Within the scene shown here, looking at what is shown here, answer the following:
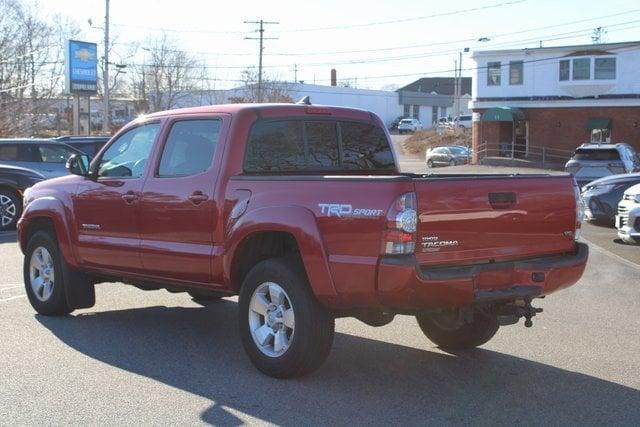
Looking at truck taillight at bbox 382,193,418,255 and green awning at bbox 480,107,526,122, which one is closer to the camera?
truck taillight at bbox 382,193,418,255

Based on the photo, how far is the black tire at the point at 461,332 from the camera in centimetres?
611

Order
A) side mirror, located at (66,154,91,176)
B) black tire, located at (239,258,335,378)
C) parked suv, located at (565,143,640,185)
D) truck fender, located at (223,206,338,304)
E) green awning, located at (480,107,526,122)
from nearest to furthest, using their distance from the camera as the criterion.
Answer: truck fender, located at (223,206,338,304)
black tire, located at (239,258,335,378)
side mirror, located at (66,154,91,176)
parked suv, located at (565,143,640,185)
green awning, located at (480,107,526,122)

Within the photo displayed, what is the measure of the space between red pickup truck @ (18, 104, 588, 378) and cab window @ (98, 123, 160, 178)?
0.02m

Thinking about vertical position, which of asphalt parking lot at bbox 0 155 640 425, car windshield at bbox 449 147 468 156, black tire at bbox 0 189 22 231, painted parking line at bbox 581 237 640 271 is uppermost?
car windshield at bbox 449 147 468 156

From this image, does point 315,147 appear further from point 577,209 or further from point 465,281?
point 577,209

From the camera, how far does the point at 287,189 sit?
5.25m

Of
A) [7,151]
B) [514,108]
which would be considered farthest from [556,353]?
[514,108]

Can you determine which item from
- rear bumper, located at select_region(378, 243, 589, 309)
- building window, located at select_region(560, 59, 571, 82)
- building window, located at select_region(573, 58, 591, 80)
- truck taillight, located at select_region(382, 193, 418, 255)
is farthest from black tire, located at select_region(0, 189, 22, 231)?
building window, located at select_region(560, 59, 571, 82)

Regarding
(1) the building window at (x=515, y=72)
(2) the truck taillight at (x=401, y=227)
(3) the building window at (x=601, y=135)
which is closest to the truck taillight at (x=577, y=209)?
(2) the truck taillight at (x=401, y=227)

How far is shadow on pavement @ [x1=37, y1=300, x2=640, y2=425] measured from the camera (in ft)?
15.6

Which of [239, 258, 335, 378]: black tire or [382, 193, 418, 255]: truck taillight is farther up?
[382, 193, 418, 255]: truck taillight

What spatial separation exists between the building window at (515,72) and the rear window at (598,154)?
24.6 metres

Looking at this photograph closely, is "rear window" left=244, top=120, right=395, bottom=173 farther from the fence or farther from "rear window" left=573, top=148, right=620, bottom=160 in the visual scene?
the fence

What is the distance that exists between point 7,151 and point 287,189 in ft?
46.9
